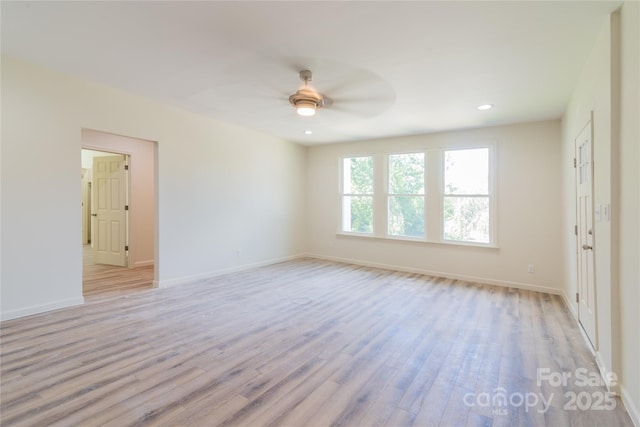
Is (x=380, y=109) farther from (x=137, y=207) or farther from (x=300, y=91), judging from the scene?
(x=137, y=207)

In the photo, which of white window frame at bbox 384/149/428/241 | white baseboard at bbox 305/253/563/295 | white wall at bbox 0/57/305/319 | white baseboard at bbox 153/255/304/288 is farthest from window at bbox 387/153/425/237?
white baseboard at bbox 153/255/304/288

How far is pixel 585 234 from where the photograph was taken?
9.35ft

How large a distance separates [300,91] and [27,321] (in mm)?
3626

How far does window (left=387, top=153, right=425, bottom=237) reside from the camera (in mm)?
5633

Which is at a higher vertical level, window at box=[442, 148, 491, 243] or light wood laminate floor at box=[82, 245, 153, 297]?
window at box=[442, 148, 491, 243]

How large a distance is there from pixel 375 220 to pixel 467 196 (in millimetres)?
1764

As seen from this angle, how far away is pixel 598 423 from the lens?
5.68 ft

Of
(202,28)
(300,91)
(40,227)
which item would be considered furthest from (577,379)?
(40,227)

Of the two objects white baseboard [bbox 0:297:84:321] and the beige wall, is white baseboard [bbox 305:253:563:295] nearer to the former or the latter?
the beige wall

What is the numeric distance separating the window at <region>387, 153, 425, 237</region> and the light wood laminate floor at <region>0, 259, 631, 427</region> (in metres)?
1.93

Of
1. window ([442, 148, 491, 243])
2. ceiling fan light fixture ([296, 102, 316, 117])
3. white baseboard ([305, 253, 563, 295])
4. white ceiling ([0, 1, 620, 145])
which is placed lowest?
white baseboard ([305, 253, 563, 295])

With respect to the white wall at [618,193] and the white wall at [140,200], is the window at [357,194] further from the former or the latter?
the white wall at [618,193]

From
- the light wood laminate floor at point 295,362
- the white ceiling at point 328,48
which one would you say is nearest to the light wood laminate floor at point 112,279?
the light wood laminate floor at point 295,362

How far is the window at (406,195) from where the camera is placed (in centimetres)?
563
